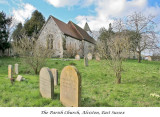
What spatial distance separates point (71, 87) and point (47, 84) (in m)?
1.14

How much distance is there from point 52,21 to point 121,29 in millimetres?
13361

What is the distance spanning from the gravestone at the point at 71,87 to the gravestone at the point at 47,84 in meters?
0.48

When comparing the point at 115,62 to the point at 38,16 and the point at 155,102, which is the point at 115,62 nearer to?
the point at 155,102

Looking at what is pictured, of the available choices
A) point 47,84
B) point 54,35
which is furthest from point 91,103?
point 54,35

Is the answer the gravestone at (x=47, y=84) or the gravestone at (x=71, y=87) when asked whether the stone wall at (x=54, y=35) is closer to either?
the gravestone at (x=47, y=84)

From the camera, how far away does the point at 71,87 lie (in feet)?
11.4

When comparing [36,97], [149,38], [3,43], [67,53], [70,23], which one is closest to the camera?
[36,97]

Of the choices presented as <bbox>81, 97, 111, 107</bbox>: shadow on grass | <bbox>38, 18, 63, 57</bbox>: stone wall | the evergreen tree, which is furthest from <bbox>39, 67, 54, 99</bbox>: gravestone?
the evergreen tree

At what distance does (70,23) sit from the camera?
3300cm

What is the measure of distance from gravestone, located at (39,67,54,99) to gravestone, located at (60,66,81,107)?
0.48 m

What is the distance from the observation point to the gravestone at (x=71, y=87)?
3.31 meters

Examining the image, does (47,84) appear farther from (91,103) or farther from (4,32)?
(4,32)

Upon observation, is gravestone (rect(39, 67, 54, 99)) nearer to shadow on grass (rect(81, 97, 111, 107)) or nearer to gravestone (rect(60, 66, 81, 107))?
gravestone (rect(60, 66, 81, 107))

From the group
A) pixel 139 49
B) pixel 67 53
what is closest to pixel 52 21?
pixel 67 53
